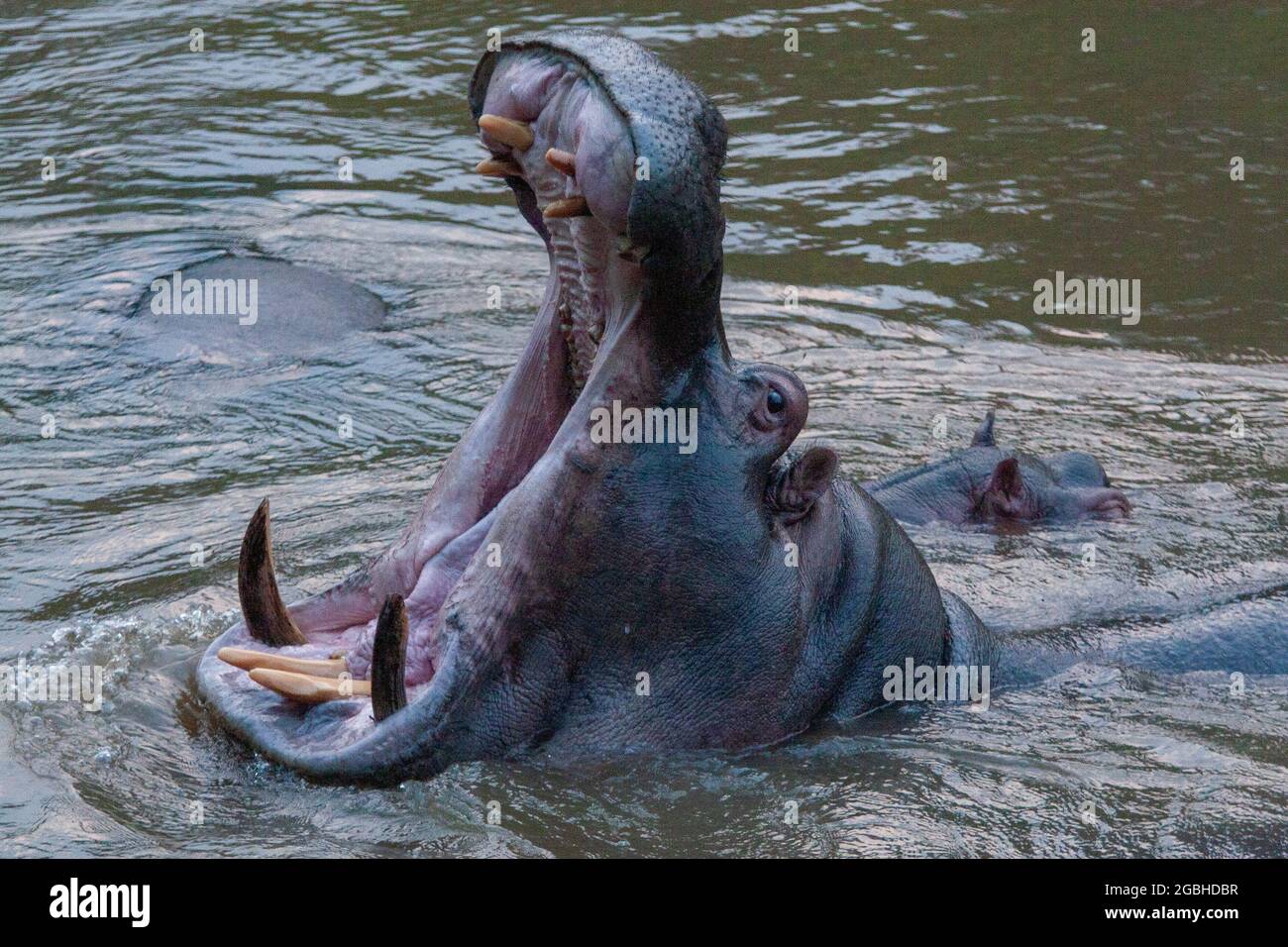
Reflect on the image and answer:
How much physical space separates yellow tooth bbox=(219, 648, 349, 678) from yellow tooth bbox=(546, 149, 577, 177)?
124 centimetres

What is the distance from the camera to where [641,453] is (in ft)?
12.2

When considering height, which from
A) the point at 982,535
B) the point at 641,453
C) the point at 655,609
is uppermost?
the point at 641,453

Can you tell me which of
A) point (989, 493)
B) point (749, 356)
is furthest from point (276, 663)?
point (749, 356)

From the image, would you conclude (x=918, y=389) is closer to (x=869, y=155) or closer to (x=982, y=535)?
(x=982, y=535)

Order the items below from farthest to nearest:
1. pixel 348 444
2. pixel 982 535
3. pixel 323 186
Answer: pixel 323 186, pixel 348 444, pixel 982 535

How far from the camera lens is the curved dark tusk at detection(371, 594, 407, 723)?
3453mm

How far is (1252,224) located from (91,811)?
7981 mm

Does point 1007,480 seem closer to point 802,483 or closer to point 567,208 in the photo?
point 802,483
